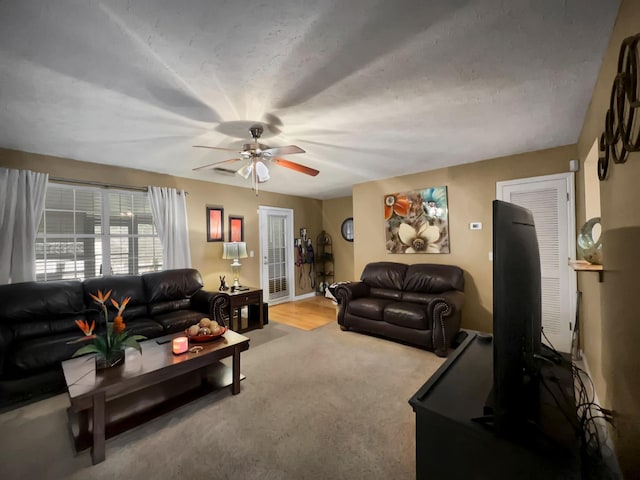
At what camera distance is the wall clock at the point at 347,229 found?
6.30 metres

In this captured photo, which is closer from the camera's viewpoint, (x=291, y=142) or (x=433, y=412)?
(x=433, y=412)

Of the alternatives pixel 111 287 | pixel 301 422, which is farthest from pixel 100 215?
pixel 301 422

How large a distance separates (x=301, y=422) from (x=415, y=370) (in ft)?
4.43

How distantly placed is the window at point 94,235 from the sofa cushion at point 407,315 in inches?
139

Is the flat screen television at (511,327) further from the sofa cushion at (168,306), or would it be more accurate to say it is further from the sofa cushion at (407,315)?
the sofa cushion at (168,306)

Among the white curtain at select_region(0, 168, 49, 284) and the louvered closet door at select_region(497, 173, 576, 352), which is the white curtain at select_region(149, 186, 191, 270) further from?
the louvered closet door at select_region(497, 173, 576, 352)

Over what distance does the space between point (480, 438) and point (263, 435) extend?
4.95ft

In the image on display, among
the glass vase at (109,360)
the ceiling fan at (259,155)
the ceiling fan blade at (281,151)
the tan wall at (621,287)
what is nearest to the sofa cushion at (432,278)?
the tan wall at (621,287)


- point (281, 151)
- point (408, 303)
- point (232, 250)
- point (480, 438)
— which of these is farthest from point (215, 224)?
point (480, 438)

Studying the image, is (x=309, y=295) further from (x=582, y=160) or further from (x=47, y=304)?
(x=582, y=160)

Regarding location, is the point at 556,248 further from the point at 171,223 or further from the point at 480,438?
the point at 171,223

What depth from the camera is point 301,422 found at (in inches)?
77.4

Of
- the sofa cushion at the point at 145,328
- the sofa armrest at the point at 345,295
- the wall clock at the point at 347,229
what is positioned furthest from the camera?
the wall clock at the point at 347,229

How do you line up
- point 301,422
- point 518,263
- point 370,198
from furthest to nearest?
point 370,198, point 301,422, point 518,263
